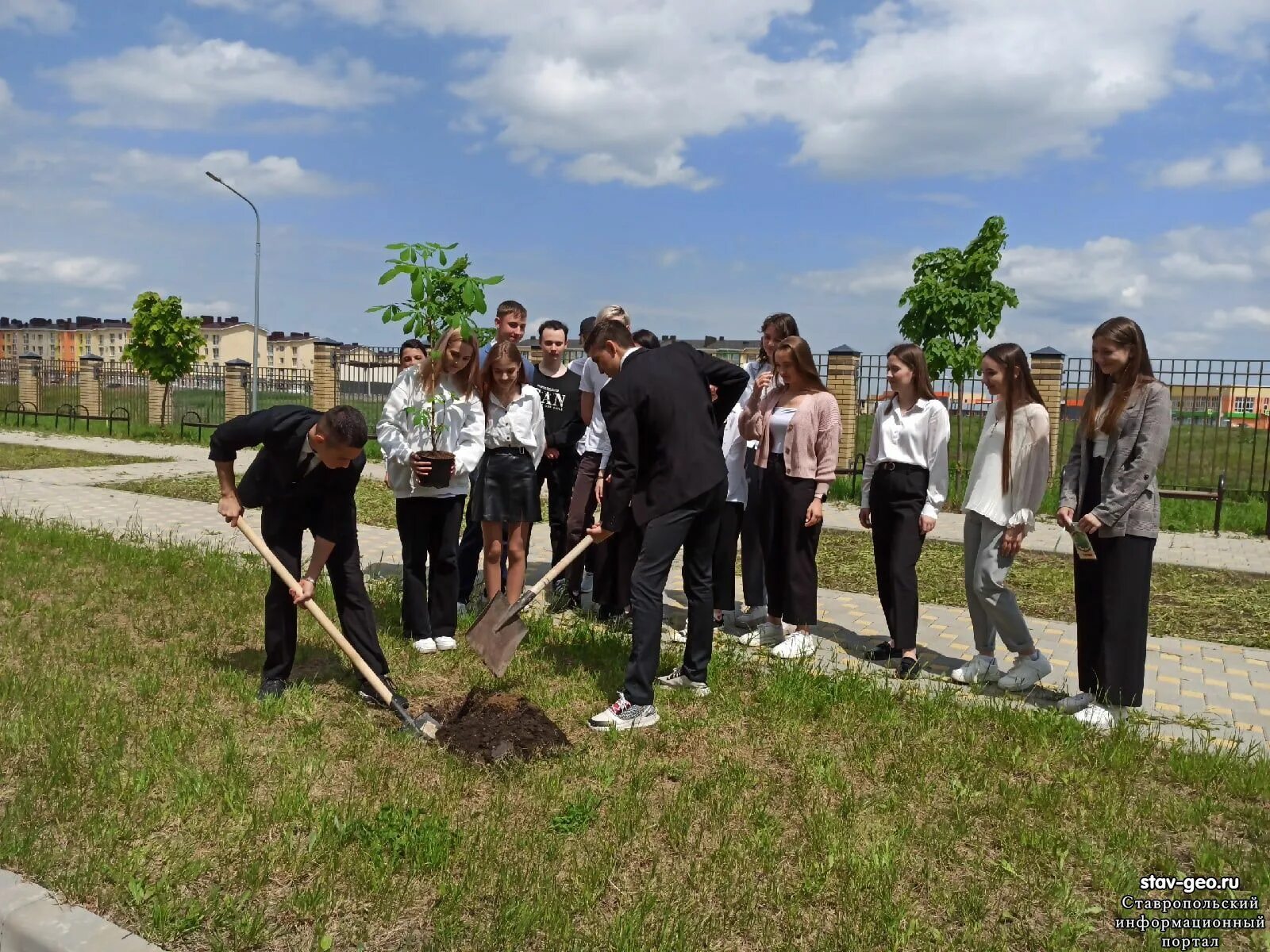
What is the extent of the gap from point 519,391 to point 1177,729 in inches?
152

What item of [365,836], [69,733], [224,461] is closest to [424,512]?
[224,461]

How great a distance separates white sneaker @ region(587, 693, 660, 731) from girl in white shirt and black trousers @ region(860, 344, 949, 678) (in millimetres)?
1651

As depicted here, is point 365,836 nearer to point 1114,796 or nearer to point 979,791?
point 979,791

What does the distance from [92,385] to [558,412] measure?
27985 mm

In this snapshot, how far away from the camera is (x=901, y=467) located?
17.8 ft

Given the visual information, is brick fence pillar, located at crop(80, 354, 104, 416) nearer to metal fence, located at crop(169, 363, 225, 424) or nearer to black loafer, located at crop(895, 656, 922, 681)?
metal fence, located at crop(169, 363, 225, 424)

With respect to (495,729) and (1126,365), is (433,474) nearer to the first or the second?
(495,729)

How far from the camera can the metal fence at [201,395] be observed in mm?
27328

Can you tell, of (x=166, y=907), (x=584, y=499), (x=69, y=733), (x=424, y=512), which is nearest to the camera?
(x=166, y=907)

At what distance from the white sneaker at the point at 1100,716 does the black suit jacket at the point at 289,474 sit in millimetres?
3448

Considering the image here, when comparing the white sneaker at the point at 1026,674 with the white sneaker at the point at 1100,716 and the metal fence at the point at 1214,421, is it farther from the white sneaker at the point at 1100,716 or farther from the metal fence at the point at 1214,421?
the metal fence at the point at 1214,421

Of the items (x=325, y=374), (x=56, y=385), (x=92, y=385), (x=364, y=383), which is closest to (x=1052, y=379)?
(x=364, y=383)

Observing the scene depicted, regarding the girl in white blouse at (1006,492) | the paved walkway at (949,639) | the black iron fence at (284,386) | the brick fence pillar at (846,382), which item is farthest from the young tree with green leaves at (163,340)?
the girl in white blouse at (1006,492)

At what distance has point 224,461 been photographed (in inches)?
171
